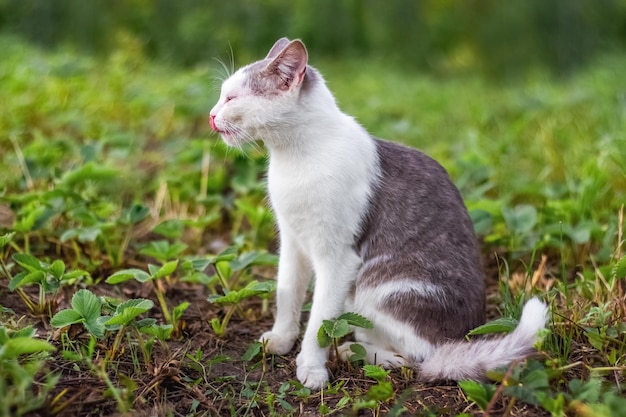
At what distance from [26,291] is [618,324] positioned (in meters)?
2.08

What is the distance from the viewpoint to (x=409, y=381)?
2227 mm

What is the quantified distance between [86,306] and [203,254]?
3.68ft

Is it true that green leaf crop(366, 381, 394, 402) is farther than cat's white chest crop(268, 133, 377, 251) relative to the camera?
No

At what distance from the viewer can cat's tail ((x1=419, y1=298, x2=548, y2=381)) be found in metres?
2.07

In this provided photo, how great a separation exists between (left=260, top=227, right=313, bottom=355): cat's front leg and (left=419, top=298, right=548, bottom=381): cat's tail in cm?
53

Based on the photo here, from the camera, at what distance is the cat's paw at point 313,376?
2.22m

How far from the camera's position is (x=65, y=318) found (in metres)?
2.10

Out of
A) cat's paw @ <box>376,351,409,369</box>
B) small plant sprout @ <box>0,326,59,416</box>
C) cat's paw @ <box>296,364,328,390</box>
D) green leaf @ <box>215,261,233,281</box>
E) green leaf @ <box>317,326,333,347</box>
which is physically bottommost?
cat's paw @ <box>376,351,409,369</box>

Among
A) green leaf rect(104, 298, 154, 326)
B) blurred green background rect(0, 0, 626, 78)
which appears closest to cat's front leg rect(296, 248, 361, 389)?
green leaf rect(104, 298, 154, 326)

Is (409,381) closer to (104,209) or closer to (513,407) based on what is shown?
(513,407)

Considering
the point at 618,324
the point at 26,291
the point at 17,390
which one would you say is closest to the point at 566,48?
the point at 618,324

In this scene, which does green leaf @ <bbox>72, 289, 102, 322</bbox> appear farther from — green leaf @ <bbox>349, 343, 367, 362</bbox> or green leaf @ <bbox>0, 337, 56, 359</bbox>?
green leaf @ <bbox>349, 343, 367, 362</bbox>

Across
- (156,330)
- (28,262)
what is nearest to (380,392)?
(156,330)

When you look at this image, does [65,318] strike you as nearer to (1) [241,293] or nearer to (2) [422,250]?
(1) [241,293]
